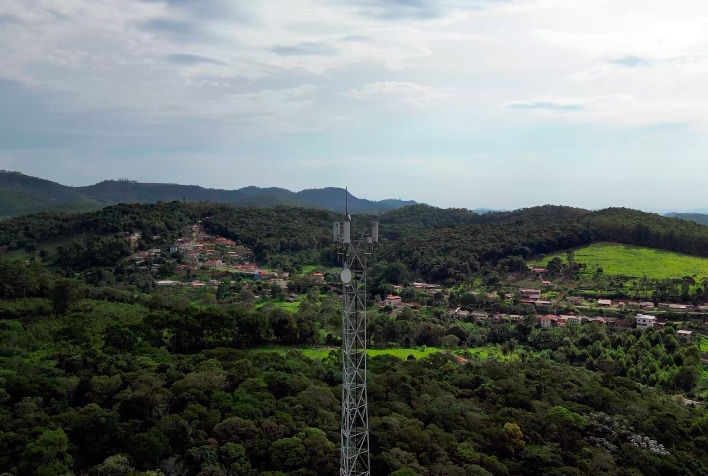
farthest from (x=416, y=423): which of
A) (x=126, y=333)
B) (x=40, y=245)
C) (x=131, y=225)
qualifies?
(x=40, y=245)

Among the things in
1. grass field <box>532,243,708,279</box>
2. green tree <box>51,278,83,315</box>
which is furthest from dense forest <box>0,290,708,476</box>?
grass field <box>532,243,708,279</box>

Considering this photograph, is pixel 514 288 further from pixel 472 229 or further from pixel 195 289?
pixel 195 289

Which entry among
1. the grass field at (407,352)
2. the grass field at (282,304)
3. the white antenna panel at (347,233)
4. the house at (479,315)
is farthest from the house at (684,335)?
the white antenna panel at (347,233)

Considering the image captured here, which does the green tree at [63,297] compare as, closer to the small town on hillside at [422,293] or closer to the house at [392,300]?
the small town on hillside at [422,293]

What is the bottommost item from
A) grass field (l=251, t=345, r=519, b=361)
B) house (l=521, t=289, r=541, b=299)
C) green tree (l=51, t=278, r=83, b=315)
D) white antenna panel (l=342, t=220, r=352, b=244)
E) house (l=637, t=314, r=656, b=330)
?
grass field (l=251, t=345, r=519, b=361)

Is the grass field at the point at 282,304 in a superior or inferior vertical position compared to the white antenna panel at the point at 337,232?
inferior

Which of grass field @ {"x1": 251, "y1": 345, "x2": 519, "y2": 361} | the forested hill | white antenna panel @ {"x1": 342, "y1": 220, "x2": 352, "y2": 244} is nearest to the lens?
white antenna panel @ {"x1": 342, "y1": 220, "x2": 352, "y2": 244}

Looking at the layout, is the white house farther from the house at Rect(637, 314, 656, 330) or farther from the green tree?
the green tree
